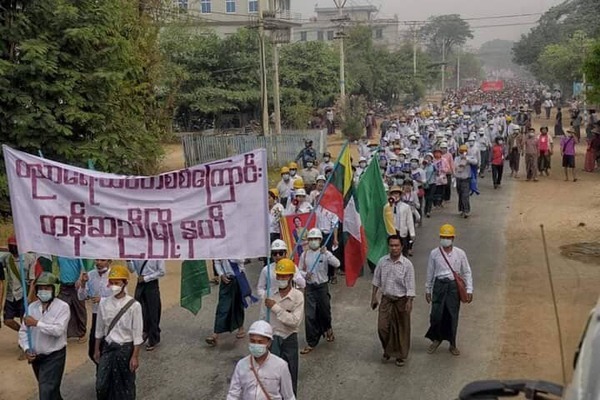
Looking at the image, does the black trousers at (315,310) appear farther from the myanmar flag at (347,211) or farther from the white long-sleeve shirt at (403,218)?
the white long-sleeve shirt at (403,218)

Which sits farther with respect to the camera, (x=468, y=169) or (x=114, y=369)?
(x=468, y=169)

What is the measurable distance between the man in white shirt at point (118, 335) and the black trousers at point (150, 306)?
2.01m

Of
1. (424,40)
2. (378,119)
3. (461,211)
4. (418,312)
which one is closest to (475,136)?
(461,211)

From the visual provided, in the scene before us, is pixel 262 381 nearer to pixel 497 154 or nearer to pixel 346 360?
pixel 346 360

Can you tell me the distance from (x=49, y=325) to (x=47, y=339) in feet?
0.59

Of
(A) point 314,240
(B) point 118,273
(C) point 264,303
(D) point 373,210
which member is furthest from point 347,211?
(B) point 118,273

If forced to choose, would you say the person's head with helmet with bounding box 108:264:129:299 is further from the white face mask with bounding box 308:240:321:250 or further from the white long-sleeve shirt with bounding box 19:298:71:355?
the white face mask with bounding box 308:240:321:250

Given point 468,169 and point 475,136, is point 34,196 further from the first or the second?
point 475,136

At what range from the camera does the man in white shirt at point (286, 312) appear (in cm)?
645

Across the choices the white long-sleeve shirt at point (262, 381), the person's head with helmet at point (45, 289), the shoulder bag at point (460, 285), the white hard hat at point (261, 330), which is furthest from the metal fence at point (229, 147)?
the white long-sleeve shirt at point (262, 381)

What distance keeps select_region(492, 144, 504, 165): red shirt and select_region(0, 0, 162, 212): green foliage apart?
30.3ft

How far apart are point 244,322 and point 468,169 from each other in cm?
805

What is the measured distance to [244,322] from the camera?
9352 mm

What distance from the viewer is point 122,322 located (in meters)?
6.19
